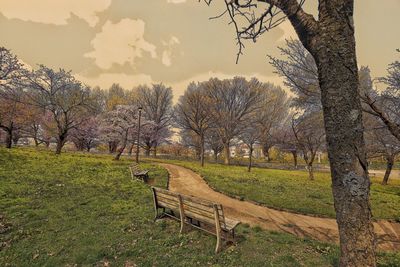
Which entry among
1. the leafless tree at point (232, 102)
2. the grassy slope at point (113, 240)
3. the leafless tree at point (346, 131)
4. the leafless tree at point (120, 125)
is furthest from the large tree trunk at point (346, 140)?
the leafless tree at point (232, 102)

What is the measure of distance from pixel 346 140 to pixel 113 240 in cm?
583

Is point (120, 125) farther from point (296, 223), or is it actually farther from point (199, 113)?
point (296, 223)

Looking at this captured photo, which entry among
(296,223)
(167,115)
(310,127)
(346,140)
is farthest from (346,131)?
(167,115)

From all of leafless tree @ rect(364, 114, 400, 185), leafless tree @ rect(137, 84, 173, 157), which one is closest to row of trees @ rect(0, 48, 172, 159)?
leafless tree @ rect(137, 84, 173, 157)

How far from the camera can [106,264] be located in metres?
5.16

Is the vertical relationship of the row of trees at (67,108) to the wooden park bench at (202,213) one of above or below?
above

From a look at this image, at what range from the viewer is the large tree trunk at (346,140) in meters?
2.86

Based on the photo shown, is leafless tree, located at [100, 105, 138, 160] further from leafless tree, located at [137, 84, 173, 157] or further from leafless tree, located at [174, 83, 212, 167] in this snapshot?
leafless tree, located at [137, 84, 173, 157]

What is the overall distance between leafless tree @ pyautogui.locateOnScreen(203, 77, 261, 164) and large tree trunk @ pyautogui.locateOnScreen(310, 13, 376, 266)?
3442 centimetres

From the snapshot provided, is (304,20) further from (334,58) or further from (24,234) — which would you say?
(24,234)

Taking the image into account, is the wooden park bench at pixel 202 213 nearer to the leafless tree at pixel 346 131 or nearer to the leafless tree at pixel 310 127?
the leafless tree at pixel 346 131

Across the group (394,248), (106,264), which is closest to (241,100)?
(394,248)

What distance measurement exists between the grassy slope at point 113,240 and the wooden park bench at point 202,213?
1.01ft

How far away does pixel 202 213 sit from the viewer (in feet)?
19.1
